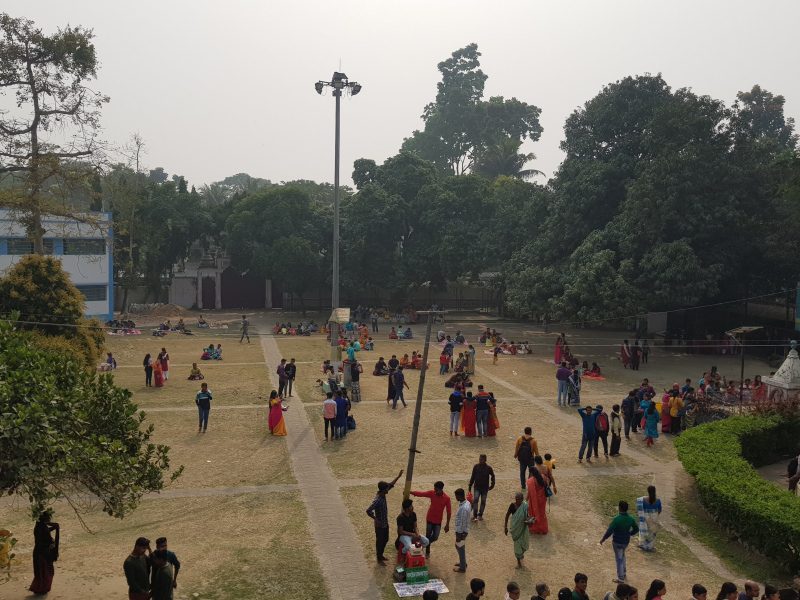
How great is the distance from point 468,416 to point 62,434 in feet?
39.8

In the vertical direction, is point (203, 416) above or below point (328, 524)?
above

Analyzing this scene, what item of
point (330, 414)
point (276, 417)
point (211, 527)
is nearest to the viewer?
point (211, 527)

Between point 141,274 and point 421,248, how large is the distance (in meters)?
21.8

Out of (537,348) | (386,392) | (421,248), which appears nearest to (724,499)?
(386,392)

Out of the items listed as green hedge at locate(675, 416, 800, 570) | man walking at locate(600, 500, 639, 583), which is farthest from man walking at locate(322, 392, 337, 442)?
man walking at locate(600, 500, 639, 583)

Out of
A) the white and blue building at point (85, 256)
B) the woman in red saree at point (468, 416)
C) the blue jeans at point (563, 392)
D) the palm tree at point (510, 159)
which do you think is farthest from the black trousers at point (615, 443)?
the palm tree at point (510, 159)

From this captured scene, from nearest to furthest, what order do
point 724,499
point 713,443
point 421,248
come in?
point 724,499 < point 713,443 < point 421,248

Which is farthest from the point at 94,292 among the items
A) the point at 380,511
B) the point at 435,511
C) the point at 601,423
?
the point at 435,511

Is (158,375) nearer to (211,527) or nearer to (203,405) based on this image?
(203,405)

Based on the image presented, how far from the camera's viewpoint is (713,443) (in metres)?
15.1

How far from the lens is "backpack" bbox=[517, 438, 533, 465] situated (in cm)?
1412

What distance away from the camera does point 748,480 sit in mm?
12766

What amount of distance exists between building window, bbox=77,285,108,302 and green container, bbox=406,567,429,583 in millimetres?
36856

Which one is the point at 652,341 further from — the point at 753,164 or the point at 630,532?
the point at 630,532
